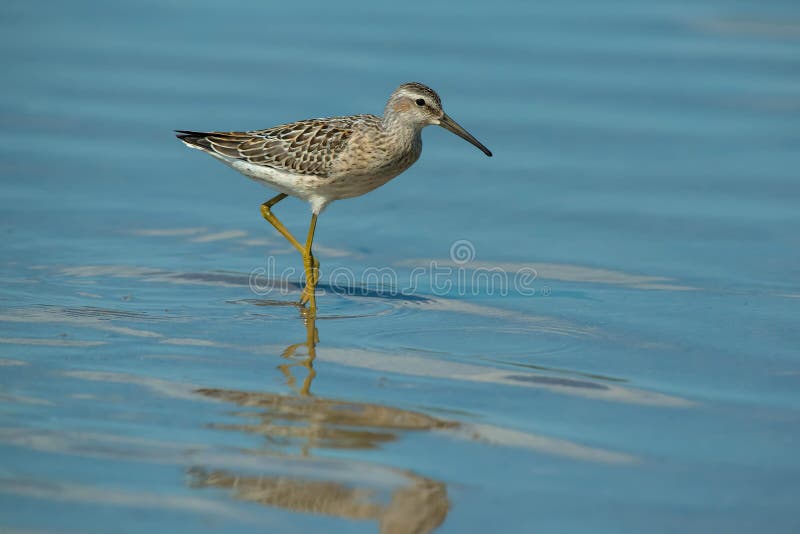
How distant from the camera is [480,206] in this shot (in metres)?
10.4

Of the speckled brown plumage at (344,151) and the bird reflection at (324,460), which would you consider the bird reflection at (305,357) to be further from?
the speckled brown plumage at (344,151)

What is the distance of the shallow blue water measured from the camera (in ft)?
18.2

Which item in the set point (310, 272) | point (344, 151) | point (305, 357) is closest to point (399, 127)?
point (344, 151)

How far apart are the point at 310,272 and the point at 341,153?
1071 mm

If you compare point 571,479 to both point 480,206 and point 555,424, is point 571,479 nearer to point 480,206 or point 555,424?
point 555,424

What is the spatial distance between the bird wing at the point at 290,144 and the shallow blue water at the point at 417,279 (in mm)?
723

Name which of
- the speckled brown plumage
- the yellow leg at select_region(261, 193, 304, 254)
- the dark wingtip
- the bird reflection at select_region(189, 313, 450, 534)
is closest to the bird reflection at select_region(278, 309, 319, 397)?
the bird reflection at select_region(189, 313, 450, 534)

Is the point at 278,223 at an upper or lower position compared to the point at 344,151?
lower

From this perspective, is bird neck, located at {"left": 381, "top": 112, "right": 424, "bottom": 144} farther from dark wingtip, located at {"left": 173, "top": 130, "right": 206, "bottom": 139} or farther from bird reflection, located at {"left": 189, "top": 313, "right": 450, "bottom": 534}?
bird reflection, located at {"left": 189, "top": 313, "right": 450, "bottom": 534}

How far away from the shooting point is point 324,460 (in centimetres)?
574

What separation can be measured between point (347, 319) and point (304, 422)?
79.5 inches

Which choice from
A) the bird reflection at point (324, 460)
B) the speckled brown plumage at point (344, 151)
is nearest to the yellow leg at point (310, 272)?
the speckled brown plumage at point (344, 151)

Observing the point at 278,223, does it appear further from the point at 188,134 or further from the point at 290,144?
the point at 188,134

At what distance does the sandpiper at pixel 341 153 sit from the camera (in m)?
9.26
